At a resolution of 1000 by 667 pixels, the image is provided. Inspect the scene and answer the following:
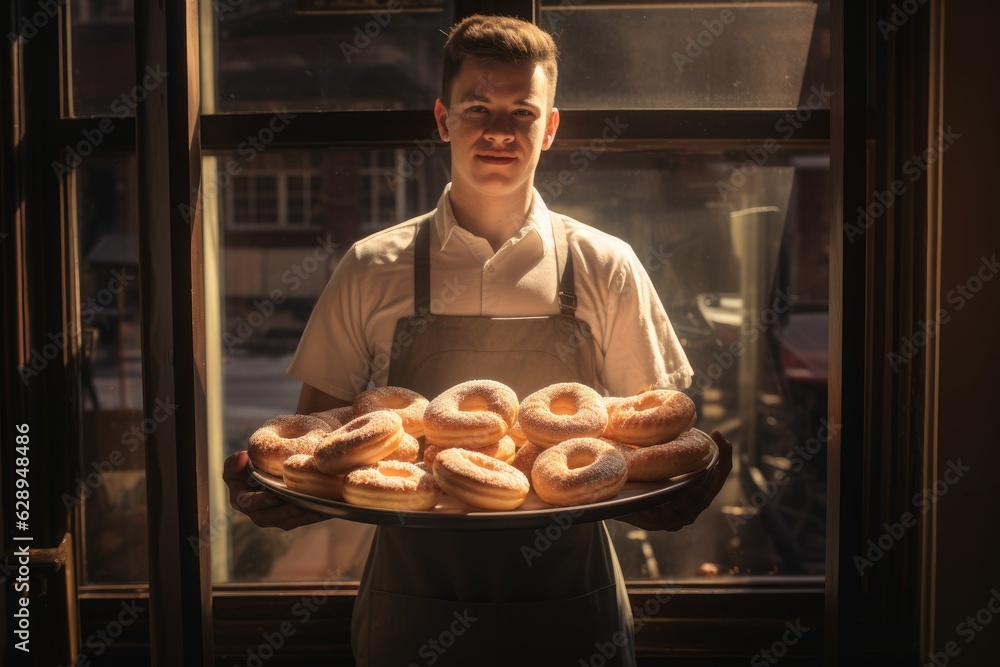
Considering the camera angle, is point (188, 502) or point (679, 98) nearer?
point (188, 502)

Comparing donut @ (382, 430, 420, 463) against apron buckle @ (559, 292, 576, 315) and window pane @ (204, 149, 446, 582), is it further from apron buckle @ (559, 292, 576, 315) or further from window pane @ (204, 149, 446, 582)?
window pane @ (204, 149, 446, 582)

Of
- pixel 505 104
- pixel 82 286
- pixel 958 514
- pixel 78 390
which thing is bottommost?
pixel 958 514

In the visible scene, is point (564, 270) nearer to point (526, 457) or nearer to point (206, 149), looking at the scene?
point (526, 457)

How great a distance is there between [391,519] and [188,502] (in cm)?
33

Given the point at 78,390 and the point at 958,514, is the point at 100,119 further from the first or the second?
the point at 958,514

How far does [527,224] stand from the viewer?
1655mm

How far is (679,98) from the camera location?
2.04 meters

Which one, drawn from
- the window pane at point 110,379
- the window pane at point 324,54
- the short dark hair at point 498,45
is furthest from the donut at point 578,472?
the window pane at point 110,379

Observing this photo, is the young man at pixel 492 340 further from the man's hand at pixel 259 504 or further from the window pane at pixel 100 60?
the window pane at pixel 100 60

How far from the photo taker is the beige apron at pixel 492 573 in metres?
1.49

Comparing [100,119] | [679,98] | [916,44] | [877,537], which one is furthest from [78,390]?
[916,44]

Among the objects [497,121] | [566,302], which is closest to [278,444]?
[566,302]

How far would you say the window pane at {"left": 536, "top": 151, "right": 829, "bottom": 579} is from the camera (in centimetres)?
208

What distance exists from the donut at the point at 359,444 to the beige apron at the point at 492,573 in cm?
30
